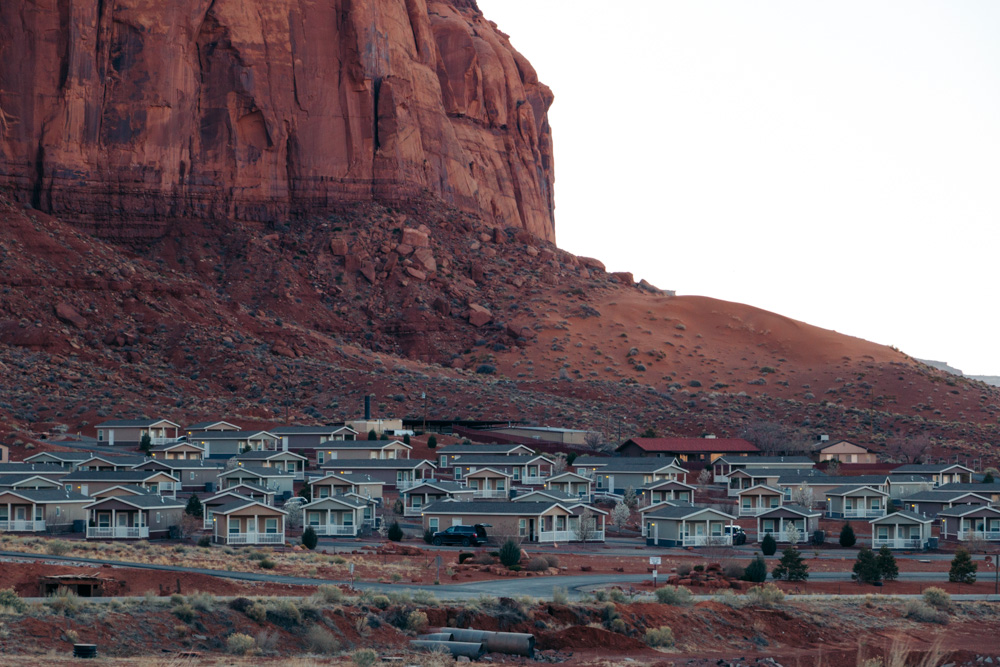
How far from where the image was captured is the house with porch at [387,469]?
283ft

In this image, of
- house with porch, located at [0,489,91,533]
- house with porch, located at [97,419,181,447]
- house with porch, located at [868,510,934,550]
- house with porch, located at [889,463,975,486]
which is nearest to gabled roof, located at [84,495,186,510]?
house with porch, located at [0,489,91,533]

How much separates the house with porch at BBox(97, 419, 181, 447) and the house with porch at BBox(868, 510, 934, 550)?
49701 millimetres

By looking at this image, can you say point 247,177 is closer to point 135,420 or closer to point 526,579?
point 135,420

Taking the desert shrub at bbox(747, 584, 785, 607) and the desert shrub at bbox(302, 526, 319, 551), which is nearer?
the desert shrub at bbox(747, 584, 785, 607)

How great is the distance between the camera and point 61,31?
452 feet

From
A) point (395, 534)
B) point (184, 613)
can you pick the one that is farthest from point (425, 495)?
point (184, 613)

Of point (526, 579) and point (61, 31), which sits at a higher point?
point (61, 31)

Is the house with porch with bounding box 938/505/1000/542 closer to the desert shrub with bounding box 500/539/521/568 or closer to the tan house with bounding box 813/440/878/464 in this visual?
the desert shrub with bounding box 500/539/521/568

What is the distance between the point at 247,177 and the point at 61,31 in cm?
2207

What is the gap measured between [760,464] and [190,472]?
117 feet

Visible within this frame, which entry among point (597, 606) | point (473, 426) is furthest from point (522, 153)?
point (597, 606)

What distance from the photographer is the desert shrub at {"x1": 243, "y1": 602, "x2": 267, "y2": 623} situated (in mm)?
40656

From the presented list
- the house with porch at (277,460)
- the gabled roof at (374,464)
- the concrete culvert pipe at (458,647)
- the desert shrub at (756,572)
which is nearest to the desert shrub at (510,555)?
the desert shrub at (756,572)

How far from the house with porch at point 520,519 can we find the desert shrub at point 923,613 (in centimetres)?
2145
